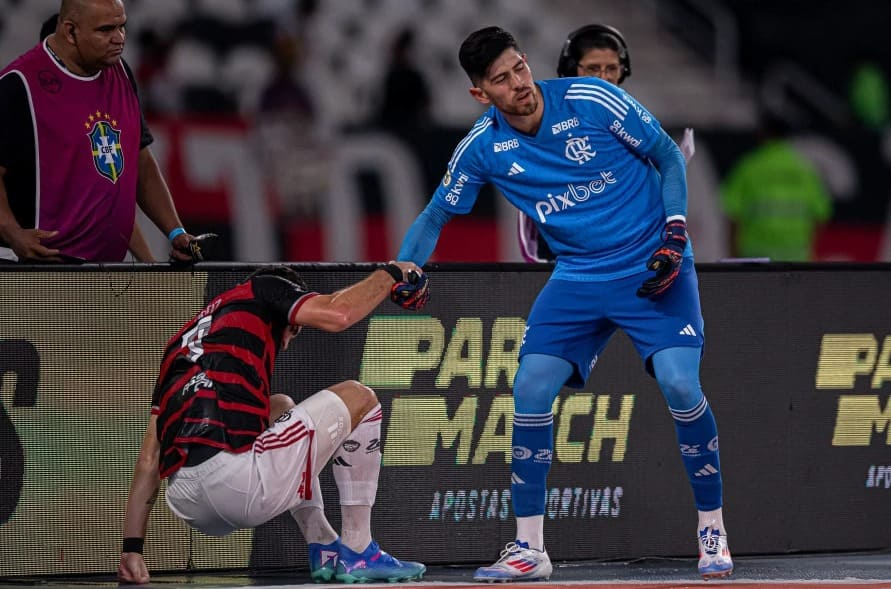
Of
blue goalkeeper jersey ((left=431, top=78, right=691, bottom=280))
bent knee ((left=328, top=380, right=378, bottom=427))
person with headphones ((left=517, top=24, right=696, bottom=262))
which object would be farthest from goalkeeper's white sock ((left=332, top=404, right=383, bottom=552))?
person with headphones ((left=517, top=24, right=696, bottom=262))

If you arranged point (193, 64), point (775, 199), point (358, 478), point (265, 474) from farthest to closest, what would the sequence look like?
point (193, 64) → point (775, 199) → point (358, 478) → point (265, 474)

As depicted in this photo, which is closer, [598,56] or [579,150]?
[579,150]

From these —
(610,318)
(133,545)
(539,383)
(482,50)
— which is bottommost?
(133,545)

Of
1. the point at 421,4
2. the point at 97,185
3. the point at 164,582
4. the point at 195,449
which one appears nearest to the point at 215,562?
the point at 164,582

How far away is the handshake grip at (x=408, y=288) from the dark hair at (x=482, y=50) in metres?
0.83

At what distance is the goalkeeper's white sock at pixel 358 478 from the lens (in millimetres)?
5621

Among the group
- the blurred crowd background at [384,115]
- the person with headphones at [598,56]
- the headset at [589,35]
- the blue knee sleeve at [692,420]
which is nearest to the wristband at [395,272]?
the blue knee sleeve at [692,420]

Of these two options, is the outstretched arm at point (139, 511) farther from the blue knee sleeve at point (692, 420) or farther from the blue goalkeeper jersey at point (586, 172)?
the blue knee sleeve at point (692, 420)

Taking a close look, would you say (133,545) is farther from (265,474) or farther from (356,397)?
(356,397)

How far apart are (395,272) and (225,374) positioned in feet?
2.46

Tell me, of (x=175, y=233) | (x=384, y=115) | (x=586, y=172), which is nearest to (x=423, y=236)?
(x=586, y=172)

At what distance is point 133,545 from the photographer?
5.61 meters

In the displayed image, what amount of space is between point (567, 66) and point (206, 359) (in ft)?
8.42

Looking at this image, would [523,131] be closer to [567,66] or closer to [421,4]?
[567,66]
